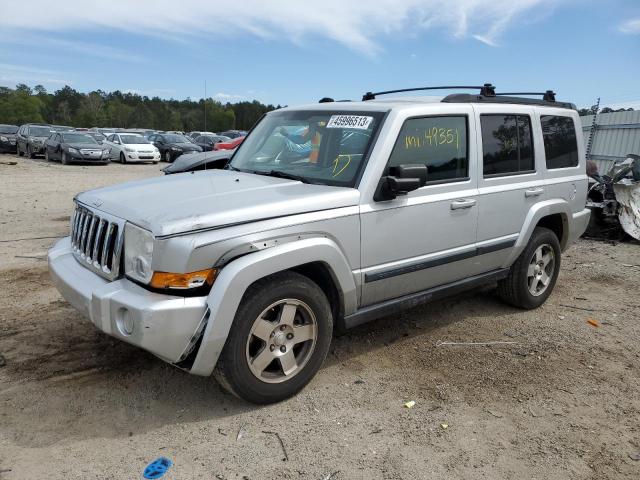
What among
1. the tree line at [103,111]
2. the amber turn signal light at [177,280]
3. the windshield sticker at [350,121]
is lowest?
the amber turn signal light at [177,280]

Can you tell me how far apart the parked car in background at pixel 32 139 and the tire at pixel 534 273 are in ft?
80.1

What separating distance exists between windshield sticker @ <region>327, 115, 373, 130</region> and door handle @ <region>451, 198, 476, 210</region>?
893 millimetres

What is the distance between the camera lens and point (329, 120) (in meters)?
3.97

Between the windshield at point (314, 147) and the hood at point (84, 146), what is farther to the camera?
the hood at point (84, 146)

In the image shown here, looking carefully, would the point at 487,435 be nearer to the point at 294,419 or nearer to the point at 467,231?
the point at 294,419

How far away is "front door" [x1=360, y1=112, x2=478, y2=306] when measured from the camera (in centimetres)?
356

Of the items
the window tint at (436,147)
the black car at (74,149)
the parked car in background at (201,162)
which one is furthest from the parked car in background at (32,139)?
the window tint at (436,147)

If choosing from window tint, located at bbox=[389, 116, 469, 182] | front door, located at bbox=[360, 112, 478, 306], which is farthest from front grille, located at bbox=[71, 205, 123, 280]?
window tint, located at bbox=[389, 116, 469, 182]

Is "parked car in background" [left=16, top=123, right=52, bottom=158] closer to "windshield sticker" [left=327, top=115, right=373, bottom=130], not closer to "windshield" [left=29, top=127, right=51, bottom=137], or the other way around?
"windshield" [left=29, top=127, right=51, bottom=137]

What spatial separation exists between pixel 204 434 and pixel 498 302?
3403mm

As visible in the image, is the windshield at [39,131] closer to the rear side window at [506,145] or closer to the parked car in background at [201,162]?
the parked car in background at [201,162]

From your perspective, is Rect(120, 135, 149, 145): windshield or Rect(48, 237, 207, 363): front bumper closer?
Rect(48, 237, 207, 363): front bumper

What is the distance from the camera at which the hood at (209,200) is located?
2.86 meters

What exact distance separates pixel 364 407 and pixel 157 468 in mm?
1275
